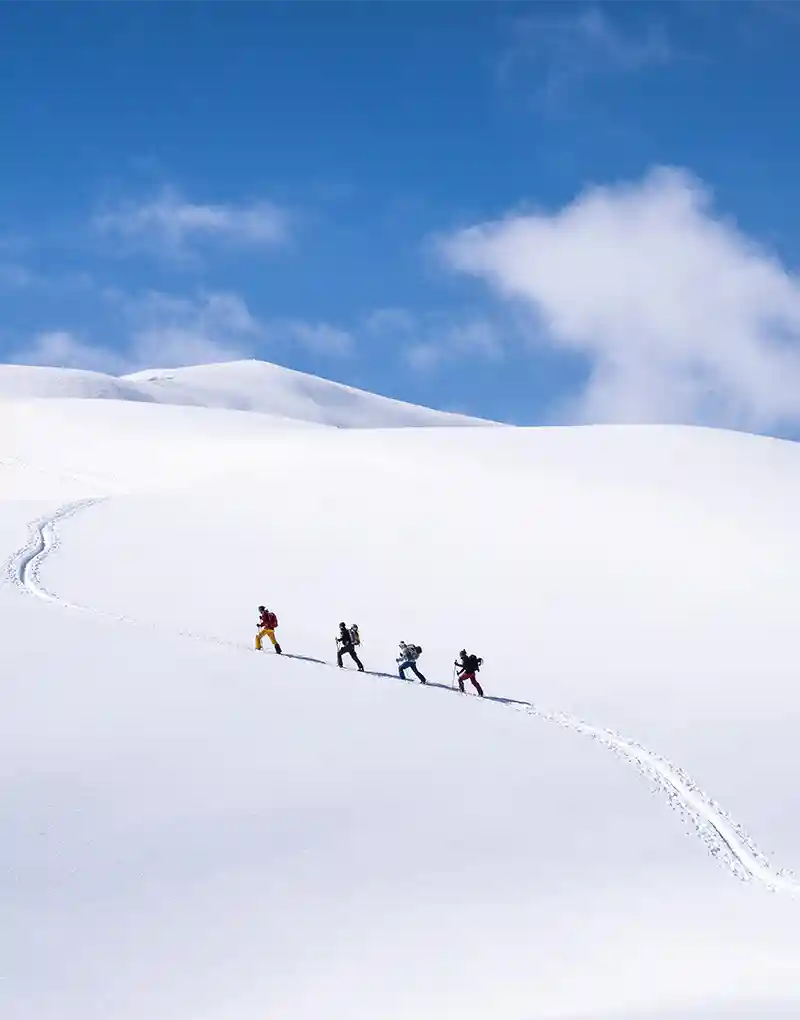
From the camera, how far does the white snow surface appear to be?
10.7 m

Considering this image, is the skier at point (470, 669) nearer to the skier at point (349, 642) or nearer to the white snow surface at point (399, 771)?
the white snow surface at point (399, 771)

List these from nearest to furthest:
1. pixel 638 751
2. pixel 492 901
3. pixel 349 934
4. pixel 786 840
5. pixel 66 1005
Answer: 1. pixel 66 1005
2. pixel 349 934
3. pixel 492 901
4. pixel 786 840
5. pixel 638 751

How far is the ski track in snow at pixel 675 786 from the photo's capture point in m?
14.0

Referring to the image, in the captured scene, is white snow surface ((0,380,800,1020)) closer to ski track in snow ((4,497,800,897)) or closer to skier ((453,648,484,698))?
ski track in snow ((4,497,800,897))

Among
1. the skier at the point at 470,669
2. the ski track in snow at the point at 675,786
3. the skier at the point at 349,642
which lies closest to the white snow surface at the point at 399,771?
the ski track in snow at the point at 675,786

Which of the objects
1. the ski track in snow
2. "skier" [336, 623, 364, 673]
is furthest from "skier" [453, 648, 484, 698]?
"skier" [336, 623, 364, 673]

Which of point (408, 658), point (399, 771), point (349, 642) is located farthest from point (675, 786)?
point (349, 642)

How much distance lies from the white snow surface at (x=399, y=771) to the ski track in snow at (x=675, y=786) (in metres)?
0.07

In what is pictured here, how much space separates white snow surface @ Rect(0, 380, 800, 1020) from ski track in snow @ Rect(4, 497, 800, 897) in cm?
7

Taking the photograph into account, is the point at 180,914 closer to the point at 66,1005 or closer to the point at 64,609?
the point at 66,1005

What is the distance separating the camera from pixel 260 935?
11078mm

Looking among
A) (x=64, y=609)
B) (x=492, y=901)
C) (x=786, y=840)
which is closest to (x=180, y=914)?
(x=492, y=901)

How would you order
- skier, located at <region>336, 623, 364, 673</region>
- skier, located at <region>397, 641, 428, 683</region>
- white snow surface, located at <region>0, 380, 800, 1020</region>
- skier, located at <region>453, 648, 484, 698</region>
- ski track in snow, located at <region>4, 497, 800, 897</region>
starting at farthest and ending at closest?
skier, located at <region>336, 623, 364, 673</region> → skier, located at <region>397, 641, 428, 683</region> → skier, located at <region>453, 648, 484, 698</region> → ski track in snow, located at <region>4, 497, 800, 897</region> → white snow surface, located at <region>0, 380, 800, 1020</region>

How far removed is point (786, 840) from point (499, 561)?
15.7 meters
